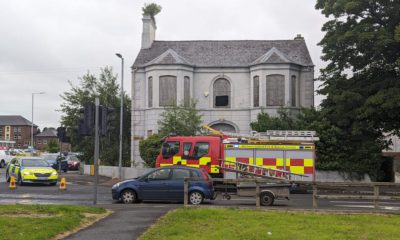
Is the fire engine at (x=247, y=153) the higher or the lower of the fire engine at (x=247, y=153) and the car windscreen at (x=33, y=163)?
the higher

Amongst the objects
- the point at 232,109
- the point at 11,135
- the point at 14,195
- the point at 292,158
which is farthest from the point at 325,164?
the point at 11,135

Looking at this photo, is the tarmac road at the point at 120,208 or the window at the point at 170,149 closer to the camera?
the tarmac road at the point at 120,208

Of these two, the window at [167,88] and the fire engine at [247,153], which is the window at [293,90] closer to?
the window at [167,88]

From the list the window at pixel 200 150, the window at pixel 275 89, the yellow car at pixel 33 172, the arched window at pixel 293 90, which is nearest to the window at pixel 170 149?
the window at pixel 200 150

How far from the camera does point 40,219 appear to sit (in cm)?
1228

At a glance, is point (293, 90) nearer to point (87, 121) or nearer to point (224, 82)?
point (224, 82)

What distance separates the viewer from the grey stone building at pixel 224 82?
3650 centimetres

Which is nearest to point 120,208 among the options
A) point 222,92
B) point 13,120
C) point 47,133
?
point 222,92

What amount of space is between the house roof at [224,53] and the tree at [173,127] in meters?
4.64

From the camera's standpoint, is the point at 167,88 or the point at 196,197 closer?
the point at 196,197

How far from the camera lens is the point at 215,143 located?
24.8 meters

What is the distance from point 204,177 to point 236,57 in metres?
21.8

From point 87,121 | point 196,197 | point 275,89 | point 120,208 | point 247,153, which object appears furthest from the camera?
point 275,89

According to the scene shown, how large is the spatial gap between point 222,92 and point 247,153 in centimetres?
1414
